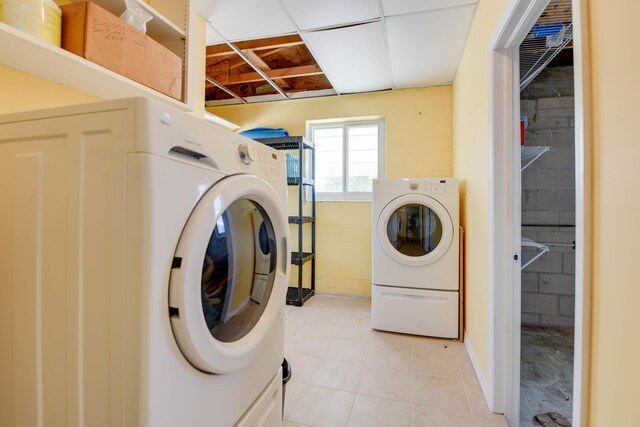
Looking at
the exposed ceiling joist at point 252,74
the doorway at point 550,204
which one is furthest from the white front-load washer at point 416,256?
the exposed ceiling joist at point 252,74

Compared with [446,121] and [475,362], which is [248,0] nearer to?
[446,121]

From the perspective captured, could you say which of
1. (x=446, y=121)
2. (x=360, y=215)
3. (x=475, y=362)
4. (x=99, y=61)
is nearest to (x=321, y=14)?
(x=99, y=61)

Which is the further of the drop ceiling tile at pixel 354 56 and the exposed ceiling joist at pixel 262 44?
the exposed ceiling joist at pixel 262 44

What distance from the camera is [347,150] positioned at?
130 inches

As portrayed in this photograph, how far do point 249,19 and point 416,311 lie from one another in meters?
2.44

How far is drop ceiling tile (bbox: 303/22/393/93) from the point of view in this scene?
6.90ft

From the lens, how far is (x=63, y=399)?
66 cm

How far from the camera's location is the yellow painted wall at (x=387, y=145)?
2.96 metres

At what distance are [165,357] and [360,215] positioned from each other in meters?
2.70

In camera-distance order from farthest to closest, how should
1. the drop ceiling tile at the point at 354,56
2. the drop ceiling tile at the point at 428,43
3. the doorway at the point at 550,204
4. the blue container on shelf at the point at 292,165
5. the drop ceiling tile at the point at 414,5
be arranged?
1. the blue container on shelf at the point at 292,165
2. the doorway at the point at 550,204
3. the drop ceiling tile at the point at 354,56
4. the drop ceiling tile at the point at 428,43
5. the drop ceiling tile at the point at 414,5

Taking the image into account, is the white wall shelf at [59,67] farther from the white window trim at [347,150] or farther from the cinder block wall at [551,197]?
the cinder block wall at [551,197]

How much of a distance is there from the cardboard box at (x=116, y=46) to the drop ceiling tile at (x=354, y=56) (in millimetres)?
1245

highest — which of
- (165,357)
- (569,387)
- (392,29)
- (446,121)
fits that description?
(392,29)

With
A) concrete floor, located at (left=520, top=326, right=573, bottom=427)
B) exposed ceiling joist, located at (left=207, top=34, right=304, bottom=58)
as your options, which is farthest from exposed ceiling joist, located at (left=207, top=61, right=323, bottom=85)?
concrete floor, located at (left=520, top=326, right=573, bottom=427)
